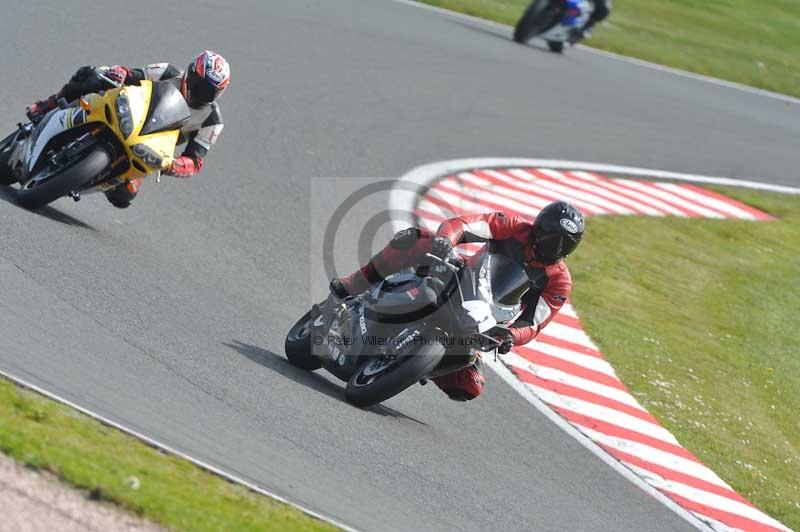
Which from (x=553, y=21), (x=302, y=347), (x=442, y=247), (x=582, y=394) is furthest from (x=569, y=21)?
(x=442, y=247)

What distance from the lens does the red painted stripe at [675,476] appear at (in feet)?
29.1

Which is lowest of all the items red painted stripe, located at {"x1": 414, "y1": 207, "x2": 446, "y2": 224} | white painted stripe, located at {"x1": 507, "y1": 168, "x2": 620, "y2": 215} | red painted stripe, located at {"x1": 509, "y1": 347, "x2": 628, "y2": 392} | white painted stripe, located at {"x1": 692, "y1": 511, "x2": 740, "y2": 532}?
white painted stripe, located at {"x1": 507, "y1": 168, "x2": 620, "y2": 215}

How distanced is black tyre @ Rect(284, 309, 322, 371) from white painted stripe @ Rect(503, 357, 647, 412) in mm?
2239

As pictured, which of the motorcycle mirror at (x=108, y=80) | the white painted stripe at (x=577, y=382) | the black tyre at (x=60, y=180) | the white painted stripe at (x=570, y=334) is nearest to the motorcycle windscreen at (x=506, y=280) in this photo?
the white painted stripe at (x=577, y=382)

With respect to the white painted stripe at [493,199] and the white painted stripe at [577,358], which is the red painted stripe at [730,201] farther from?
the white painted stripe at [577,358]

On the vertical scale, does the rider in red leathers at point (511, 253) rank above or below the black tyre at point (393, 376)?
above

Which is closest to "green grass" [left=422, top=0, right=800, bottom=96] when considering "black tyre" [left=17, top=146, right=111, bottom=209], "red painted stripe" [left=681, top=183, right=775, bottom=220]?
"red painted stripe" [left=681, top=183, right=775, bottom=220]

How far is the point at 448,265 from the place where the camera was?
306 inches

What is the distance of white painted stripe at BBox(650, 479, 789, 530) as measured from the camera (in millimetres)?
8648

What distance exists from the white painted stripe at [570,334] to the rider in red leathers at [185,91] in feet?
11.0

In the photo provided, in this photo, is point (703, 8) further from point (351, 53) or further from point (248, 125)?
point (248, 125)

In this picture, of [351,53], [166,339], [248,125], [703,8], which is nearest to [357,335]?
[166,339]

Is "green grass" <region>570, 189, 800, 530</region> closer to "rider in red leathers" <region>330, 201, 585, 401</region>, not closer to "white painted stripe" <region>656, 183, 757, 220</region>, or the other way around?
"white painted stripe" <region>656, 183, 757, 220</region>

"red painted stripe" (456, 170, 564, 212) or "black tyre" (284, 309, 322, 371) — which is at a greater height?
"black tyre" (284, 309, 322, 371)
